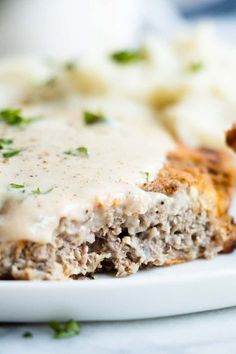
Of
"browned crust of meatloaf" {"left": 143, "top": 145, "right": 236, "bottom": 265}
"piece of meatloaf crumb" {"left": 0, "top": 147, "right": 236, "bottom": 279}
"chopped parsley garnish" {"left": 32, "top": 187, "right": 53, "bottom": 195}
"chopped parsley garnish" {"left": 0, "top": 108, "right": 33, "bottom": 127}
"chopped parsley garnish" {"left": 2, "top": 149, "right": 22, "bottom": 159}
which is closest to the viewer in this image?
"piece of meatloaf crumb" {"left": 0, "top": 147, "right": 236, "bottom": 279}

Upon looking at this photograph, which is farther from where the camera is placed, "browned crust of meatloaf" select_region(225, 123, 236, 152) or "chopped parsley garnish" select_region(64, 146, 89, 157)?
"browned crust of meatloaf" select_region(225, 123, 236, 152)

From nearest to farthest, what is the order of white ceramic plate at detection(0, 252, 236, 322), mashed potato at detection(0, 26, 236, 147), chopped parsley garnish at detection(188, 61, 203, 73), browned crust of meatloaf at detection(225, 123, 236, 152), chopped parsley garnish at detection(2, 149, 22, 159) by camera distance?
white ceramic plate at detection(0, 252, 236, 322)
chopped parsley garnish at detection(2, 149, 22, 159)
browned crust of meatloaf at detection(225, 123, 236, 152)
mashed potato at detection(0, 26, 236, 147)
chopped parsley garnish at detection(188, 61, 203, 73)

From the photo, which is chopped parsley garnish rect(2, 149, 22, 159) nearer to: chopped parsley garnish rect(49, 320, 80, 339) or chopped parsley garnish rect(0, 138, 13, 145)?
chopped parsley garnish rect(0, 138, 13, 145)

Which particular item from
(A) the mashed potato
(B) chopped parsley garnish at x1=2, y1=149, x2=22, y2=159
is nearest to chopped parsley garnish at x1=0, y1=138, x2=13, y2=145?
(B) chopped parsley garnish at x1=2, y1=149, x2=22, y2=159

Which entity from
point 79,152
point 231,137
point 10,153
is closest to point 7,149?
point 10,153

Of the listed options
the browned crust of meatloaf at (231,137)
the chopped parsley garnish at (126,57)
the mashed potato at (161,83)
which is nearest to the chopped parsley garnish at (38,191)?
the browned crust of meatloaf at (231,137)

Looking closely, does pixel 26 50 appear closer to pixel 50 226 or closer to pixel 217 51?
pixel 217 51

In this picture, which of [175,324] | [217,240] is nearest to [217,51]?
[217,240]
